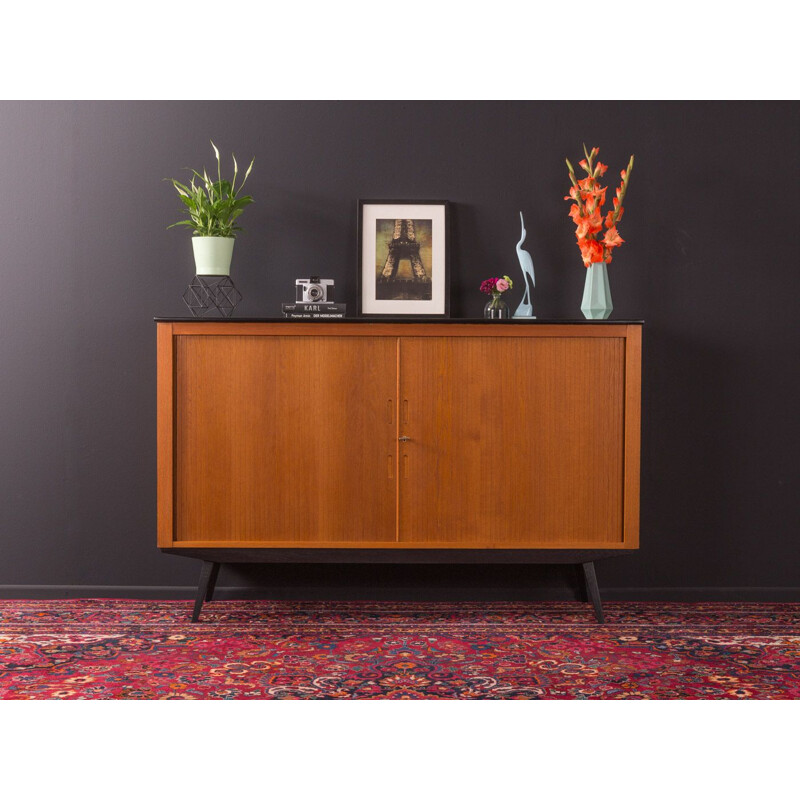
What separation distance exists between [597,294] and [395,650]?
1684 mm

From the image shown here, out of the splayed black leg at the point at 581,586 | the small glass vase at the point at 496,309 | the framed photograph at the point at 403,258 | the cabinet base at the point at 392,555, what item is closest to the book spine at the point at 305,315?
the framed photograph at the point at 403,258

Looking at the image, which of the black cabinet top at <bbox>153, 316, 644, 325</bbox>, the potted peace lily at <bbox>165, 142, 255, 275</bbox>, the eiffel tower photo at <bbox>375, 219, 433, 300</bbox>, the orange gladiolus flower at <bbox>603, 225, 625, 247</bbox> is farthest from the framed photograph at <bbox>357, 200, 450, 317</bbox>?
the orange gladiolus flower at <bbox>603, 225, 625, 247</bbox>

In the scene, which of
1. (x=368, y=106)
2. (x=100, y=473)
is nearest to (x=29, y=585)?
(x=100, y=473)

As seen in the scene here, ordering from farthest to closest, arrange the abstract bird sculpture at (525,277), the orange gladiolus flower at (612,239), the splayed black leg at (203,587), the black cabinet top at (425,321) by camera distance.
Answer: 1. the abstract bird sculpture at (525,277)
2. the orange gladiolus flower at (612,239)
3. the splayed black leg at (203,587)
4. the black cabinet top at (425,321)

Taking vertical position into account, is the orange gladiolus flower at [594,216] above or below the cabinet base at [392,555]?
above

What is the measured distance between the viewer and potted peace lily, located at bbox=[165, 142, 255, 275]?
131 inches

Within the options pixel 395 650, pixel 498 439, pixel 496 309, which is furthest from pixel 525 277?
pixel 395 650

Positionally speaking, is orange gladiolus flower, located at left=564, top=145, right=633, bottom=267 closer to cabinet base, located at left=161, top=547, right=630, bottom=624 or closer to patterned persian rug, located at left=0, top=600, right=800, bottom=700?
cabinet base, located at left=161, top=547, right=630, bottom=624

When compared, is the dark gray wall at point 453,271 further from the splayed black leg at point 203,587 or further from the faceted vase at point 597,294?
the splayed black leg at point 203,587

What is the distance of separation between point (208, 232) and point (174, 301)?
394mm

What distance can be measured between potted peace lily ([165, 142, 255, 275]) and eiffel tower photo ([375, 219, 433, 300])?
0.66m

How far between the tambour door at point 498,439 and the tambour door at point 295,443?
0.35 feet

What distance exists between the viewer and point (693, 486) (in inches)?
139

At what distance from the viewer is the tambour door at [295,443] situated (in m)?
3.07
